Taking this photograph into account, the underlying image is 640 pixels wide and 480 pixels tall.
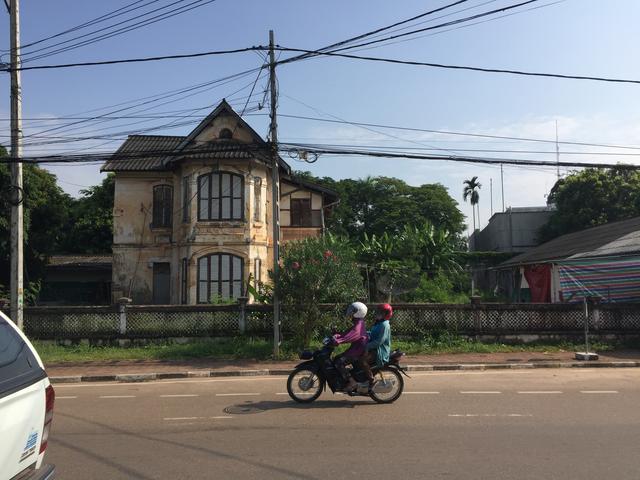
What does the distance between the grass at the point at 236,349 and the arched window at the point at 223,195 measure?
22.9 feet

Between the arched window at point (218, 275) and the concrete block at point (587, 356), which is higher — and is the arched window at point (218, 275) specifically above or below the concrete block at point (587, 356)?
above

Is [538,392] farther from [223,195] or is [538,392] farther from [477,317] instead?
[223,195]

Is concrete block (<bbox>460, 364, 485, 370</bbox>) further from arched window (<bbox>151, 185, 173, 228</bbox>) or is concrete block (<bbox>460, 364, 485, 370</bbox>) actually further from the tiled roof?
arched window (<bbox>151, 185, 173, 228</bbox>)

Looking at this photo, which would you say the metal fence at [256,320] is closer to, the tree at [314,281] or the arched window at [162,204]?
A: the tree at [314,281]

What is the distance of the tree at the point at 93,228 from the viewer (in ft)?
129

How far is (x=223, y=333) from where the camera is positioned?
15203 millimetres

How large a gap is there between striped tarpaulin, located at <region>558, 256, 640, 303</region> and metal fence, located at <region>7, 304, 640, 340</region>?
1.03 metres

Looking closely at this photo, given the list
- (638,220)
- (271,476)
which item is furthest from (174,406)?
(638,220)

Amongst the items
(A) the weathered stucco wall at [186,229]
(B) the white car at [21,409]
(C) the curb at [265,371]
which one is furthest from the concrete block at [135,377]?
(A) the weathered stucco wall at [186,229]

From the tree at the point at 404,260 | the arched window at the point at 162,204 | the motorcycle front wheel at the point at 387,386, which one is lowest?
the motorcycle front wheel at the point at 387,386

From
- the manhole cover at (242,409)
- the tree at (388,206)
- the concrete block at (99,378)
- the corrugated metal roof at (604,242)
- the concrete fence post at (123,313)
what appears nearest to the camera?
the manhole cover at (242,409)

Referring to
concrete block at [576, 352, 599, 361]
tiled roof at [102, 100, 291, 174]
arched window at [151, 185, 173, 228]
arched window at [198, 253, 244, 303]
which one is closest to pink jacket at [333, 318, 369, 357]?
concrete block at [576, 352, 599, 361]

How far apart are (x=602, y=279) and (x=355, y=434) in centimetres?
1305

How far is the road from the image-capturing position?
512cm
